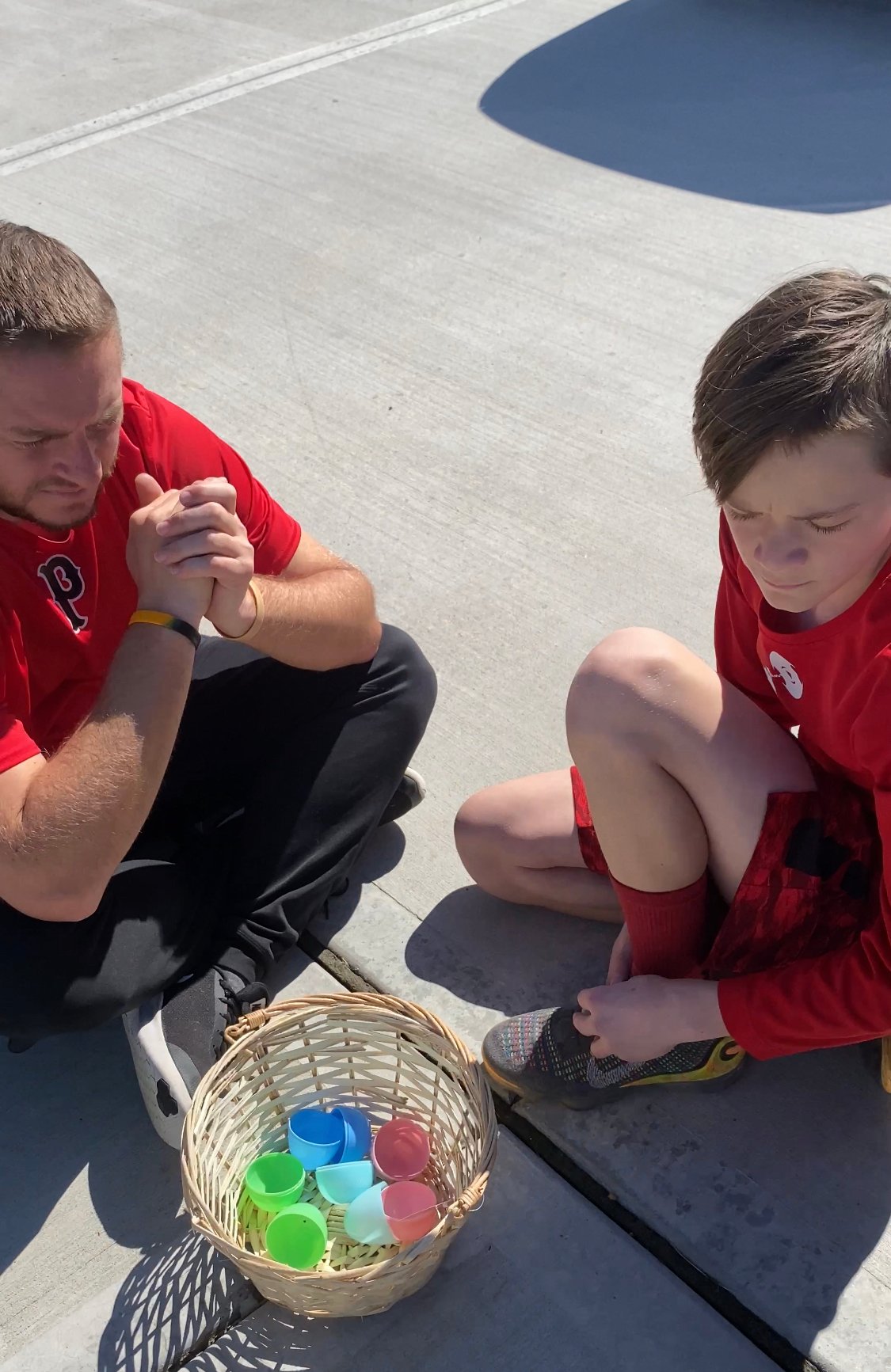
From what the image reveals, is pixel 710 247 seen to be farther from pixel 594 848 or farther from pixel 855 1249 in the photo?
pixel 855 1249

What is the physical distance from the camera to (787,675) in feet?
5.89

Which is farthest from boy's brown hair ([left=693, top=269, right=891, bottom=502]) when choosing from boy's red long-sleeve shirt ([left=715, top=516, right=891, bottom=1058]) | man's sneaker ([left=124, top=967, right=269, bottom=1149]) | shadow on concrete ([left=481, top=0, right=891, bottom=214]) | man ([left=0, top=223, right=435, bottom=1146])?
shadow on concrete ([left=481, top=0, right=891, bottom=214])

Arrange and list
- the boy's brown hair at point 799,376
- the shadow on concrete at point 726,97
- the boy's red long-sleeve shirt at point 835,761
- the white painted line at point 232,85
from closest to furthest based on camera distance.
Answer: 1. the boy's brown hair at point 799,376
2. the boy's red long-sleeve shirt at point 835,761
3. the shadow on concrete at point 726,97
4. the white painted line at point 232,85

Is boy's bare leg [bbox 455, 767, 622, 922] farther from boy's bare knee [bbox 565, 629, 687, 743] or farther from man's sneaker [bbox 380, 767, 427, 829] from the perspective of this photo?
boy's bare knee [bbox 565, 629, 687, 743]

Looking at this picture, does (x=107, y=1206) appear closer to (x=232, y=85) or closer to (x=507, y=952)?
(x=507, y=952)

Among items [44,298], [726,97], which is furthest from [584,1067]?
[726,97]

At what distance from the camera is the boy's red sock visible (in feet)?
5.95

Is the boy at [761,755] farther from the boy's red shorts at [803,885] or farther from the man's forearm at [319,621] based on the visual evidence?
the man's forearm at [319,621]

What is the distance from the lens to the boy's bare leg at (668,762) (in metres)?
1.73

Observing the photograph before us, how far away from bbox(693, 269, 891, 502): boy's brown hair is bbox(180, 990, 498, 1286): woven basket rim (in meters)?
0.77

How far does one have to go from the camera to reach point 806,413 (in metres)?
1.47

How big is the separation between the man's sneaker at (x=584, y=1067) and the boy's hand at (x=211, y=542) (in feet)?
2.48

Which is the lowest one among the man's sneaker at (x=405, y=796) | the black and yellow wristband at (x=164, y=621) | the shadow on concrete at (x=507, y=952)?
the shadow on concrete at (x=507, y=952)

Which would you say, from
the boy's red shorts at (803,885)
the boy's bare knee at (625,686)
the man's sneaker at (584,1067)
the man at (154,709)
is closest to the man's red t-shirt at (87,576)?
the man at (154,709)
